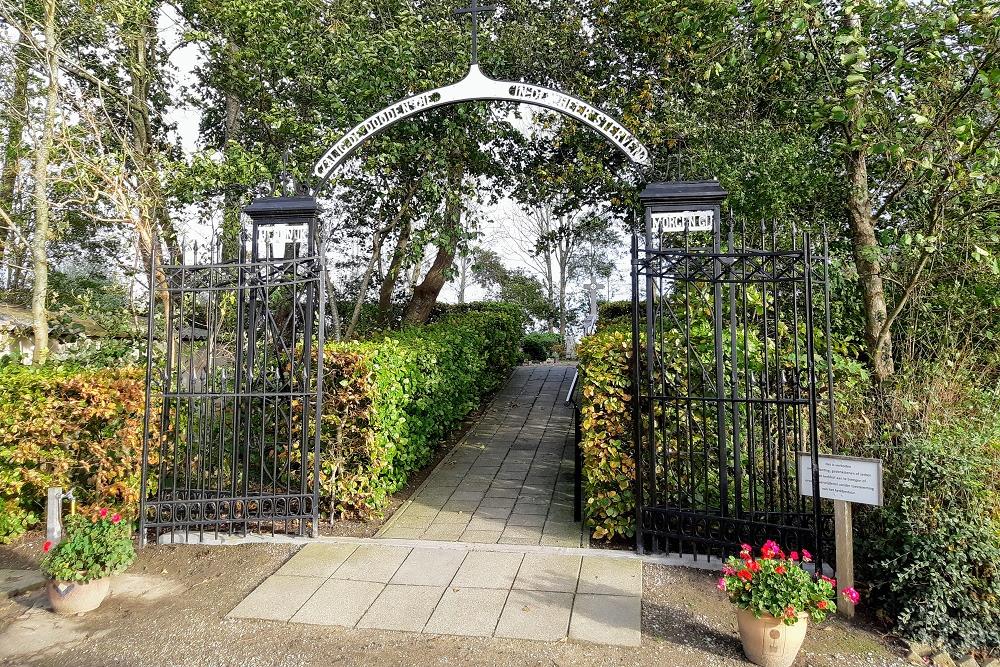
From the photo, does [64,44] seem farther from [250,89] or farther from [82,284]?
[82,284]

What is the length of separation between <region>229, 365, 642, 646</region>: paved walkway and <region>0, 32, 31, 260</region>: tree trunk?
7.07 m

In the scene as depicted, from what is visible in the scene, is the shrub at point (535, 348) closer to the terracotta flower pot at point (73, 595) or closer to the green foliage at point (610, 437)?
the green foliage at point (610, 437)

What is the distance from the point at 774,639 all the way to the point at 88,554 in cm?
419

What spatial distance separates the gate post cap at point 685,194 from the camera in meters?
4.66

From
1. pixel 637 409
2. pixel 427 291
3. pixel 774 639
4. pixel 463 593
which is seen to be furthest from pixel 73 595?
pixel 427 291

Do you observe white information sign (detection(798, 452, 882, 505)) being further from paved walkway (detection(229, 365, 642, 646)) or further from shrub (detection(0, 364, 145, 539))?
shrub (detection(0, 364, 145, 539))

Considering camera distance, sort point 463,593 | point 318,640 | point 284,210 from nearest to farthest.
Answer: point 318,640
point 463,593
point 284,210

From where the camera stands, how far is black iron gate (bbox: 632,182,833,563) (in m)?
4.14

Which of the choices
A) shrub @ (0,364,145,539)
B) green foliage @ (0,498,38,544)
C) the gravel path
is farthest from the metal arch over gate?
green foliage @ (0,498,38,544)

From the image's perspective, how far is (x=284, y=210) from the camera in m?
5.35

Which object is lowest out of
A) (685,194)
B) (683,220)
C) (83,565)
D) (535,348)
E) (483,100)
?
(83,565)

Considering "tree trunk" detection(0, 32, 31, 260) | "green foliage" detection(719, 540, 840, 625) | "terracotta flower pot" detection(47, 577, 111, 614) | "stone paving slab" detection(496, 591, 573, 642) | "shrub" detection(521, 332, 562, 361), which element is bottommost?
"stone paving slab" detection(496, 591, 573, 642)

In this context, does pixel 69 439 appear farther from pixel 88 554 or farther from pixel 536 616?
pixel 536 616

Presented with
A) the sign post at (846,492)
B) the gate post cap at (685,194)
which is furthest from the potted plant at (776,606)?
the gate post cap at (685,194)
